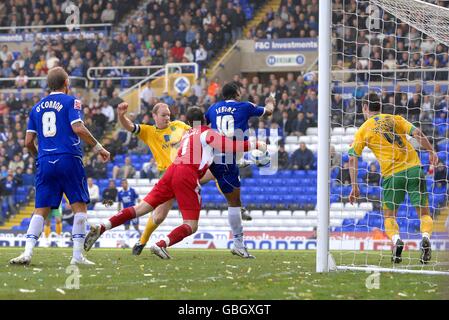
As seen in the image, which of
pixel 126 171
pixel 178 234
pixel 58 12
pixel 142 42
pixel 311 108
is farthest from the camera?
pixel 58 12

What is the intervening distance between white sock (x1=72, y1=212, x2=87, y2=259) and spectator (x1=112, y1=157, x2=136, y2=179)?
16688 mm

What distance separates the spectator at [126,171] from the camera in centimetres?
2899

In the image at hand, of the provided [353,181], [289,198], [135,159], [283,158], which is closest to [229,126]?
[353,181]

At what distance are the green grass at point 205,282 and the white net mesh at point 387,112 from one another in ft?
6.64

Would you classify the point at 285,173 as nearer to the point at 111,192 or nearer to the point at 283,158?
the point at 283,158

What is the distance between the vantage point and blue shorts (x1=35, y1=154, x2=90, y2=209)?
11.7m

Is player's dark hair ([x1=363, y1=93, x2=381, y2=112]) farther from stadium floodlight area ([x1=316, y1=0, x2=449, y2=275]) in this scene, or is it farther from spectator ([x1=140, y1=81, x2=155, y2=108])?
spectator ([x1=140, y1=81, x2=155, y2=108])

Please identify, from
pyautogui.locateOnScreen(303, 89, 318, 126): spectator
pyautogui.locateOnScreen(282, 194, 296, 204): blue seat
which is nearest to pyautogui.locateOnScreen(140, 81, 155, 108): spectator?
pyautogui.locateOnScreen(303, 89, 318, 126): spectator

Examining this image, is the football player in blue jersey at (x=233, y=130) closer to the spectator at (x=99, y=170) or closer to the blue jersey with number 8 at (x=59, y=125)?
the blue jersey with number 8 at (x=59, y=125)

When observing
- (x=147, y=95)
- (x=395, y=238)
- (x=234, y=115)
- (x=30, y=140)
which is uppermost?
(x=147, y=95)

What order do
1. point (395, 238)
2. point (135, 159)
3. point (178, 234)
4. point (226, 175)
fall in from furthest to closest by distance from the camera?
1. point (135, 159)
2. point (226, 175)
3. point (395, 238)
4. point (178, 234)

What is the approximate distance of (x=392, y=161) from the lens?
13594 mm

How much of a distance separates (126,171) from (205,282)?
1964 centimetres

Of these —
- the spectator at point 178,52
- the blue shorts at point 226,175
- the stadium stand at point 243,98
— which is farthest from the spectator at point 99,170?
the blue shorts at point 226,175
